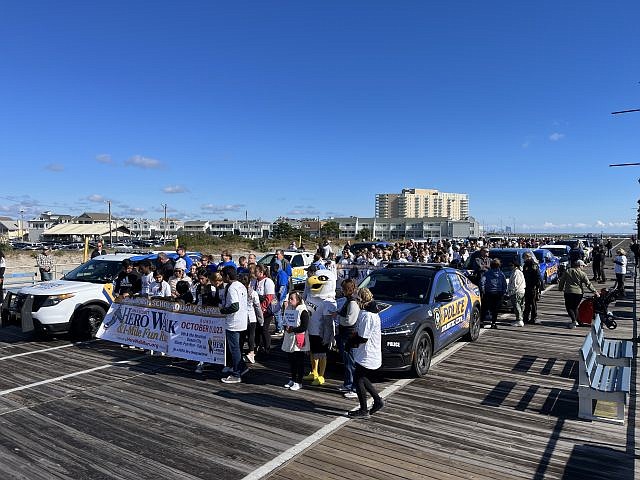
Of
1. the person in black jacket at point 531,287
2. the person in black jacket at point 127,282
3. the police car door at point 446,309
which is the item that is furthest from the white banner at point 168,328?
the person in black jacket at point 531,287

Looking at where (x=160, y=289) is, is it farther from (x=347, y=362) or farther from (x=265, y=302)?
(x=347, y=362)

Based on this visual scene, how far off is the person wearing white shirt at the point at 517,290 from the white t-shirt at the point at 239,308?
24.3 feet

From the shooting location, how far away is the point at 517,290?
452 inches

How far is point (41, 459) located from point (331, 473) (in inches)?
118

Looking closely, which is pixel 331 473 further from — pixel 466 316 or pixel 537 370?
pixel 466 316

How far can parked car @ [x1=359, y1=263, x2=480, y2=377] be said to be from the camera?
6.62 metres

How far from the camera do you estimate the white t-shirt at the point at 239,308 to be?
22.7 ft

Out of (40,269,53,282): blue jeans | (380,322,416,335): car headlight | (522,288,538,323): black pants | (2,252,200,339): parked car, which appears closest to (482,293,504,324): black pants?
(522,288,538,323): black pants

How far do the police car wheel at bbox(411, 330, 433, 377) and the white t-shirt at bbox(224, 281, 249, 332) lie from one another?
268 cm

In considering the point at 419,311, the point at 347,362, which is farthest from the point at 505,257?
the point at 347,362

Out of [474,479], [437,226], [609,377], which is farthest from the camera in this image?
[437,226]

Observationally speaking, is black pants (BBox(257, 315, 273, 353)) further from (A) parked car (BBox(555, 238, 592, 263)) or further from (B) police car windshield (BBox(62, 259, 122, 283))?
(A) parked car (BBox(555, 238, 592, 263))

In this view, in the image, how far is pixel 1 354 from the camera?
28.9 feet

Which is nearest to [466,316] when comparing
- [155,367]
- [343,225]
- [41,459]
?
[155,367]
